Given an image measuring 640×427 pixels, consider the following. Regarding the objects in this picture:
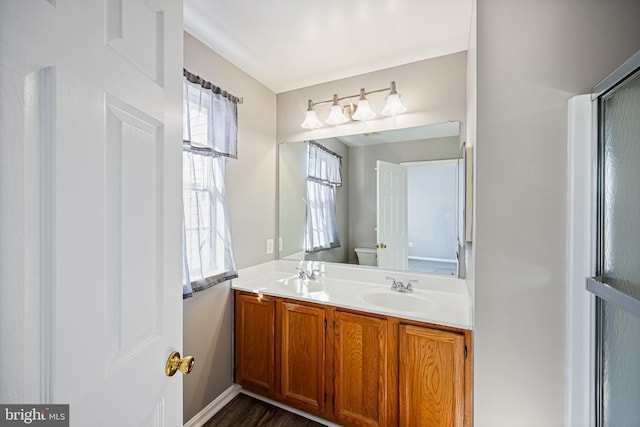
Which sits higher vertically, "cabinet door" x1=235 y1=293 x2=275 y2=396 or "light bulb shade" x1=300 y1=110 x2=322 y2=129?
"light bulb shade" x1=300 y1=110 x2=322 y2=129

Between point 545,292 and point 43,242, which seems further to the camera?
point 545,292

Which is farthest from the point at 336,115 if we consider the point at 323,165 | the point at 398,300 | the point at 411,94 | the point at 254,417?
the point at 254,417

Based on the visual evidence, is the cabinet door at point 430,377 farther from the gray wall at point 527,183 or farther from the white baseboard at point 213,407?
the white baseboard at point 213,407

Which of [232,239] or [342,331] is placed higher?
[232,239]

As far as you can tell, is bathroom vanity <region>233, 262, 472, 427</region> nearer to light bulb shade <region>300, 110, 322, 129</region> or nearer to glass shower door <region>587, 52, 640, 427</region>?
glass shower door <region>587, 52, 640, 427</region>

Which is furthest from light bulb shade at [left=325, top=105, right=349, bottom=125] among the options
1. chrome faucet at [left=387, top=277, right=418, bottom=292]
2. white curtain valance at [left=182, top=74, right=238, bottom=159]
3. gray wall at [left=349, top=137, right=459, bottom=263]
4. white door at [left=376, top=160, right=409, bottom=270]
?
chrome faucet at [left=387, top=277, right=418, bottom=292]

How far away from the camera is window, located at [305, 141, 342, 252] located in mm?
2432

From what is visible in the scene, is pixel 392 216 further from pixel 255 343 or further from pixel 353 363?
pixel 255 343

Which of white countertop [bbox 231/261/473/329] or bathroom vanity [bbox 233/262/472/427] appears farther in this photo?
white countertop [bbox 231/261/473/329]

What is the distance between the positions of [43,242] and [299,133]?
2.20 metres

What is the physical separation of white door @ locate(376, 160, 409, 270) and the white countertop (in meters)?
0.12

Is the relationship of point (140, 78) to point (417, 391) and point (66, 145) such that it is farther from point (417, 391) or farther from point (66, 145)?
point (417, 391)

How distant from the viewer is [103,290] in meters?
0.56

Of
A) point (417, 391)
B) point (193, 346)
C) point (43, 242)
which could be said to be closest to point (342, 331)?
point (417, 391)
